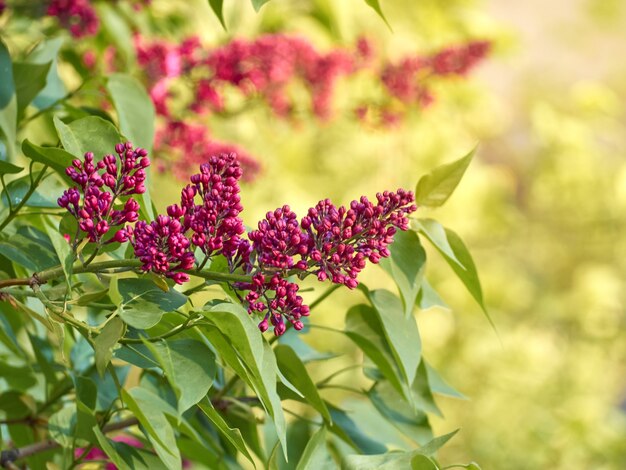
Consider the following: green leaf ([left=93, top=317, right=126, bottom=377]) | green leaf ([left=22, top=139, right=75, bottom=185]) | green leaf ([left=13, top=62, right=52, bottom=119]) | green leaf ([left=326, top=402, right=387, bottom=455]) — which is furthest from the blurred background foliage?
green leaf ([left=93, top=317, right=126, bottom=377])

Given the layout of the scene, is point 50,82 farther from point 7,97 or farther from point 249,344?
point 249,344

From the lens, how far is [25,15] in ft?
4.09

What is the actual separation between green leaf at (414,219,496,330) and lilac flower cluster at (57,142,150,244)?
21 cm

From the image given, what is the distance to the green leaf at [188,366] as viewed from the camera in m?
0.52

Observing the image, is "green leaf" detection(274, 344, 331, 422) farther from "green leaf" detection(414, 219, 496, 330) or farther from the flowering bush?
"green leaf" detection(414, 219, 496, 330)

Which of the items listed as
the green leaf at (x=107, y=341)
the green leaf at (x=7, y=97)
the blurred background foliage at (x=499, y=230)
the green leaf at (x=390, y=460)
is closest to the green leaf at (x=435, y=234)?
the green leaf at (x=390, y=460)

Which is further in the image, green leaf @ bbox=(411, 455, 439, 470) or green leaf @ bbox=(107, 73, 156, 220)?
green leaf @ bbox=(107, 73, 156, 220)

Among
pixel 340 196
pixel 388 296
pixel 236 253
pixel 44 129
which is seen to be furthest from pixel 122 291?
pixel 340 196

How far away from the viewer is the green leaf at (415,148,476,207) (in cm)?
69

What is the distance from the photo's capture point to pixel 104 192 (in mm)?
575

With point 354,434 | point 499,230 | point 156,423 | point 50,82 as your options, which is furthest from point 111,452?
point 499,230

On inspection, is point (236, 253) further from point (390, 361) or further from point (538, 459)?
point (538, 459)

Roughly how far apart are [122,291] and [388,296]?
222 mm

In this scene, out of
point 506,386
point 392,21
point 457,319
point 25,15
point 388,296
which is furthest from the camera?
point 457,319
